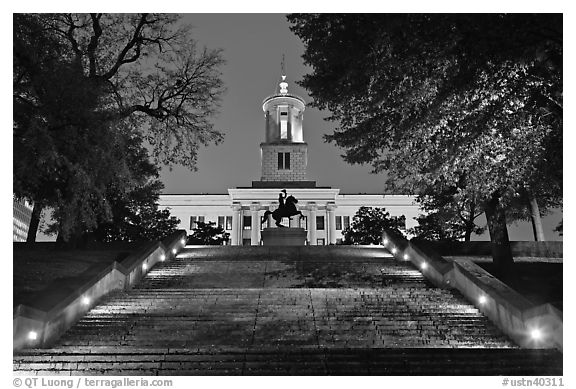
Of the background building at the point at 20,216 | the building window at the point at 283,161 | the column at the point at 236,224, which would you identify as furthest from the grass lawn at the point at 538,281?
the building window at the point at 283,161

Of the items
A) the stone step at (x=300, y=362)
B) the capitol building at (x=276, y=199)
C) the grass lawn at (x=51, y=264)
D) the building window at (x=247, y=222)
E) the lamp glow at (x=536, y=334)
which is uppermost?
the capitol building at (x=276, y=199)

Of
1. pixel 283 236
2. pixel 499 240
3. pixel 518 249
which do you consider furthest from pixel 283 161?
pixel 499 240

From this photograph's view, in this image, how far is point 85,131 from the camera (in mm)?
13406

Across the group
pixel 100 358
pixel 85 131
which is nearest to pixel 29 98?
pixel 85 131

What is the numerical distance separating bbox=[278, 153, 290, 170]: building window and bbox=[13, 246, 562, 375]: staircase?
60447mm

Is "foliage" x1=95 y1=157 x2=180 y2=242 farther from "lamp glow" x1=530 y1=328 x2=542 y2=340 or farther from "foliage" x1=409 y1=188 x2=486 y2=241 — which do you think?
"lamp glow" x1=530 y1=328 x2=542 y2=340

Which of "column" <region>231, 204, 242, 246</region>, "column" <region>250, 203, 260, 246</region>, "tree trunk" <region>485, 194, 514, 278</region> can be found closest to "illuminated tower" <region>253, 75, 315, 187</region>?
"column" <region>250, 203, 260, 246</region>

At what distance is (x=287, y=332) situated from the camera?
11391mm

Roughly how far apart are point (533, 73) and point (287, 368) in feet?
33.7

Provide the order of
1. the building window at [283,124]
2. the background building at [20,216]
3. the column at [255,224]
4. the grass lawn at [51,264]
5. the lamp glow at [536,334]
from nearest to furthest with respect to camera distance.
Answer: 1. the lamp glow at [536,334]
2. the grass lawn at [51,264]
3. the background building at [20,216]
4. the column at [255,224]
5. the building window at [283,124]

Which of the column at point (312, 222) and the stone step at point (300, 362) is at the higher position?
the column at point (312, 222)

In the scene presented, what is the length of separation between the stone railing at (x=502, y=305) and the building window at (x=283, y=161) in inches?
2404

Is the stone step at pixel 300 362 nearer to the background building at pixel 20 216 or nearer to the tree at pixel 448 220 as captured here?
the background building at pixel 20 216

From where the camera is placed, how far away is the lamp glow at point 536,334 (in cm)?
1051
